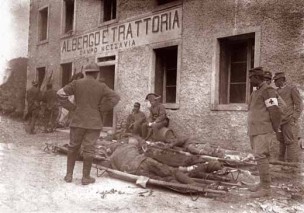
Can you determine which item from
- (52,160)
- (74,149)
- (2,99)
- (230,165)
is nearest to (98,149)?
(52,160)

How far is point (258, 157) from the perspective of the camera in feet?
17.0

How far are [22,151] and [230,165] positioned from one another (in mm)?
4914

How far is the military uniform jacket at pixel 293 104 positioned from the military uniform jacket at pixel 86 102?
3.46m

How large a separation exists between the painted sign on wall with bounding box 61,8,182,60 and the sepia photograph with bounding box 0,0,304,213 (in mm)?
40

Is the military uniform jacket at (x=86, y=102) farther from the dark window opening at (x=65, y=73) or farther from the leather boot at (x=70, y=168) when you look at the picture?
the dark window opening at (x=65, y=73)

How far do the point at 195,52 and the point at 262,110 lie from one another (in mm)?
4605

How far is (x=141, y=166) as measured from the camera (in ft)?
19.2

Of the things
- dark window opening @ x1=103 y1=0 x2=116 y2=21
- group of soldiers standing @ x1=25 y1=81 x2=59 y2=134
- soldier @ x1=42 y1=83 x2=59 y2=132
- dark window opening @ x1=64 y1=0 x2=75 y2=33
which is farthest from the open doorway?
dark window opening @ x1=64 y1=0 x2=75 y2=33

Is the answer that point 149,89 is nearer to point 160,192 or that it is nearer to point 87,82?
point 87,82

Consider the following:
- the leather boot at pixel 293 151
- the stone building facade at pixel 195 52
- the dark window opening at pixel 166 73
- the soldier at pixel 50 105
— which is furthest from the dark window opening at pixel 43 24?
the leather boot at pixel 293 151

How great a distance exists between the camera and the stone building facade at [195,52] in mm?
7922

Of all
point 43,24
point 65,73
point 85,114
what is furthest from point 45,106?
point 85,114

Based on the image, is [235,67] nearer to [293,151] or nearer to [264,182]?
[293,151]

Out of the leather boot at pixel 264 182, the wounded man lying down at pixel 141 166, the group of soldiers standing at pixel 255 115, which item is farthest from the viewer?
the wounded man lying down at pixel 141 166
